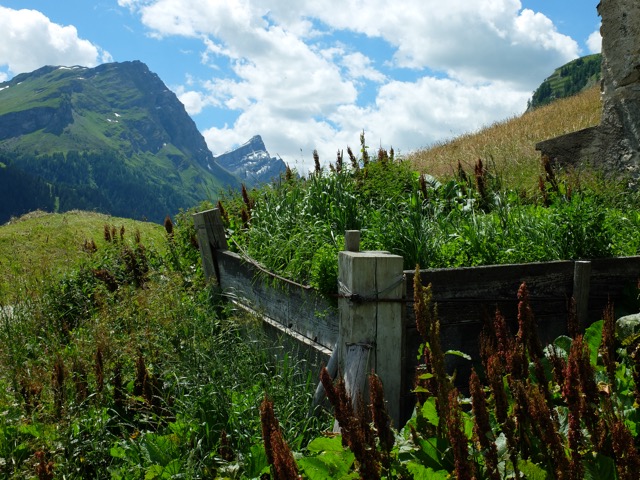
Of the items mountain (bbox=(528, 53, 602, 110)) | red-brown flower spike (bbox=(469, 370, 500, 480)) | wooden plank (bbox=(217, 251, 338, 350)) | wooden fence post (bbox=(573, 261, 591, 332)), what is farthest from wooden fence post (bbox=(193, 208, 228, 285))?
mountain (bbox=(528, 53, 602, 110))

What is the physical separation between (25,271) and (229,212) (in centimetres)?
280

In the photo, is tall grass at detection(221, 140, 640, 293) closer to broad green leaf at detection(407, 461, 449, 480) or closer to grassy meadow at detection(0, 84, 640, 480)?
grassy meadow at detection(0, 84, 640, 480)

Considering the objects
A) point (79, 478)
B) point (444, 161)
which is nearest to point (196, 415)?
point (79, 478)

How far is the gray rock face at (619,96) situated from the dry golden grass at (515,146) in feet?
2.99

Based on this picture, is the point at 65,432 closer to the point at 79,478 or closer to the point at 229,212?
the point at 79,478

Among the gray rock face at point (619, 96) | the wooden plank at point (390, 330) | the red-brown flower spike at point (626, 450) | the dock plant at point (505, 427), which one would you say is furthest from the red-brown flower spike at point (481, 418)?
the gray rock face at point (619, 96)

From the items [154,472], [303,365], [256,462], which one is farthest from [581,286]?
[154,472]

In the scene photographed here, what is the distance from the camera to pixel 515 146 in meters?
13.2

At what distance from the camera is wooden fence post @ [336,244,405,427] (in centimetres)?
429

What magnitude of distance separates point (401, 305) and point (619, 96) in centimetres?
604

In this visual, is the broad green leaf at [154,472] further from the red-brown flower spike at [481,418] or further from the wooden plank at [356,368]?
the red-brown flower spike at [481,418]

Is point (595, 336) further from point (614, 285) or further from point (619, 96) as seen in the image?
point (619, 96)

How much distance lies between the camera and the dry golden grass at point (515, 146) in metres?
10.0

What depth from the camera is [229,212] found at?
9.34 m
